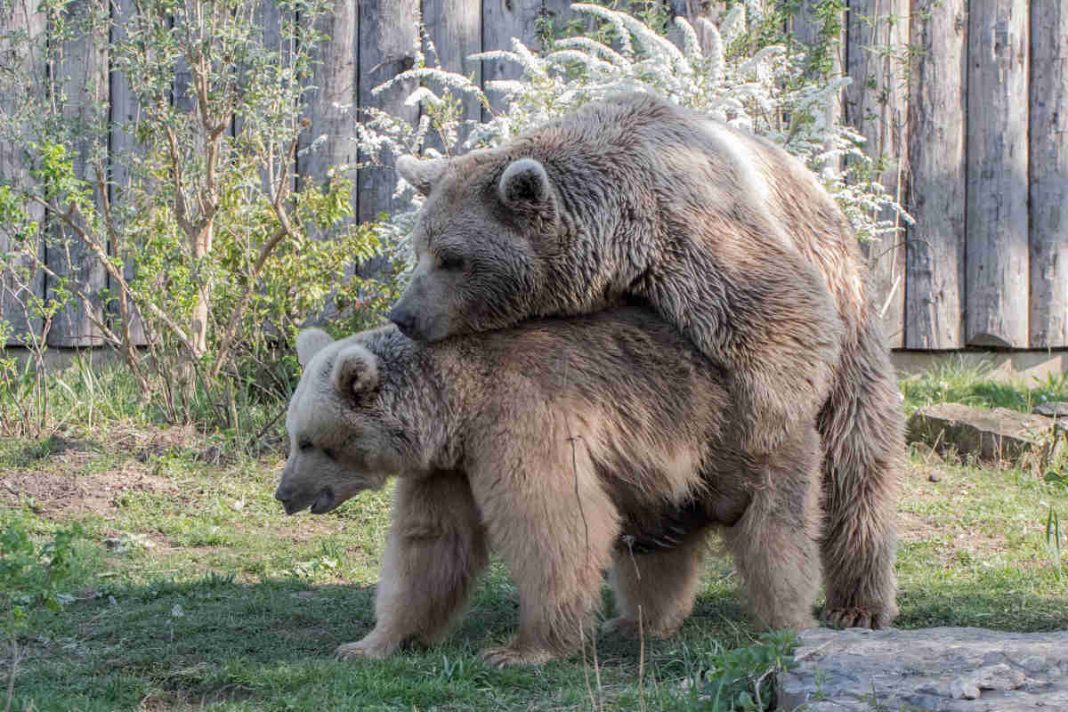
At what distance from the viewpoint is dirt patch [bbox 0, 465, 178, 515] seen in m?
7.88

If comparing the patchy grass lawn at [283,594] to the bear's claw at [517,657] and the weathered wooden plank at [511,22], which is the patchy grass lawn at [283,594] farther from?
the weathered wooden plank at [511,22]

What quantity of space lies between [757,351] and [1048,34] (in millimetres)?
6341

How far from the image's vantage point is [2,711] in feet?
14.4

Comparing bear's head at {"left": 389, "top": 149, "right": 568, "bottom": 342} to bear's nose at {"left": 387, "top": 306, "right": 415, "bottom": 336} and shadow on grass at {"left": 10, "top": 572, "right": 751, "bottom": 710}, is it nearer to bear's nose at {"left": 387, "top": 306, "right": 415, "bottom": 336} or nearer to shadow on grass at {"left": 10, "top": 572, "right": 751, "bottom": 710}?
bear's nose at {"left": 387, "top": 306, "right": 415, "bottom": 336}

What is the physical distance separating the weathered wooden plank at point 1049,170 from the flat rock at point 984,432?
1568 millimetres

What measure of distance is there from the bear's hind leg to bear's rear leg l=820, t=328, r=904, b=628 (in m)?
0.63

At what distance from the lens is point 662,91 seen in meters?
9.21

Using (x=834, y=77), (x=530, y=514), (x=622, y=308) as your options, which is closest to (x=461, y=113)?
(x=834, y=77)

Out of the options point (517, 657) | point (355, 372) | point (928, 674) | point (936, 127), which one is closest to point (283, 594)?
point (355, 372)

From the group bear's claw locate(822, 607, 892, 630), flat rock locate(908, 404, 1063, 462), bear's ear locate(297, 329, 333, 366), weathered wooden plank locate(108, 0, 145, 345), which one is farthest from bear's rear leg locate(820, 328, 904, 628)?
weathered wooden plank locate(108, 0, 145, 345)

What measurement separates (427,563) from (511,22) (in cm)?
609

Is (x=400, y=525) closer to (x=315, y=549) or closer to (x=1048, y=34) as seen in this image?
(x=315, y=549)

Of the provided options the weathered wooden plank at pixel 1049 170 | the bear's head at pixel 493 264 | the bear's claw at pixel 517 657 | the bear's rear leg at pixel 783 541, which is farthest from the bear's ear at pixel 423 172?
the weathered wooden plank at pixel 1049 170

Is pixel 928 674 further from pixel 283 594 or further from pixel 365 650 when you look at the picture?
pixel 283 594
